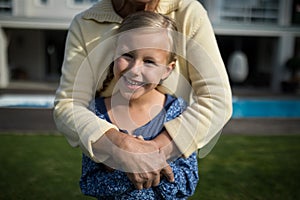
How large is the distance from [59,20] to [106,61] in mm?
12483

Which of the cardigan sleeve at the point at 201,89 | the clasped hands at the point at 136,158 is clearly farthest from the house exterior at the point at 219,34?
the clasped hands at the point at 136,158

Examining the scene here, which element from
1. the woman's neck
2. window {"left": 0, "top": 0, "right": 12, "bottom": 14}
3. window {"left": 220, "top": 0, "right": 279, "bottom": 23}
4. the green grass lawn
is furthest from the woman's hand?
window {"left": 220, "top": 0, "right": 279, "bottom": 23}

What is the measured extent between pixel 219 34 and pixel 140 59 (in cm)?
1347

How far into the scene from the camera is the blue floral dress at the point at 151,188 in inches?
42.9

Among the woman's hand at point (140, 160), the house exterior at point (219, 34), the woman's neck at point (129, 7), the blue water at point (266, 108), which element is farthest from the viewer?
the house exterior at point (219, 34)

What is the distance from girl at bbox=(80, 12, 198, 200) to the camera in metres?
0.98

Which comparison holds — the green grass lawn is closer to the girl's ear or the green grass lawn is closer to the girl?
the girl

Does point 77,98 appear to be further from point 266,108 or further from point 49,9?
point 49,9

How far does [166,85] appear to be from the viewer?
1168 millimetres

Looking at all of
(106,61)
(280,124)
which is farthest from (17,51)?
(106,61)

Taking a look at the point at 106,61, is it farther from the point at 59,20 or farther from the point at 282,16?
the point at 282,16

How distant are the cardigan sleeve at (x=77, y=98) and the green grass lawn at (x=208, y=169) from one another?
97.4 inches

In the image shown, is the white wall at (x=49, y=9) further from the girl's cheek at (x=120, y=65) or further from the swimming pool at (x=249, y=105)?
the girl's cheek at (x=120, y=65)

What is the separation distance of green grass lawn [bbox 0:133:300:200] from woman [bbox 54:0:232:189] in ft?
8.10
